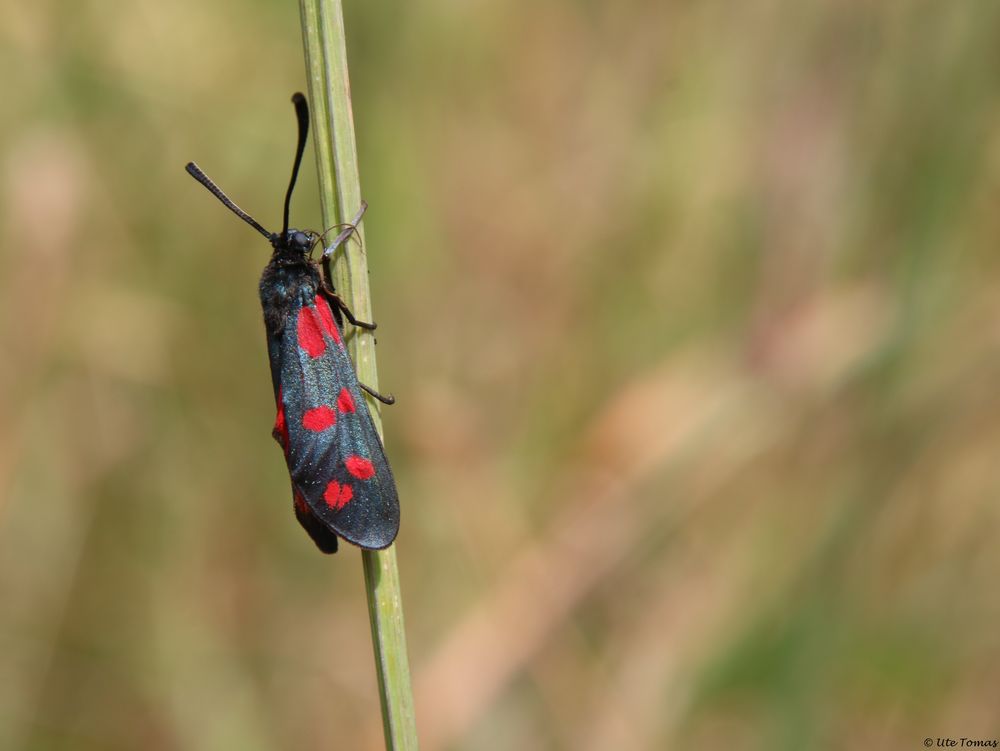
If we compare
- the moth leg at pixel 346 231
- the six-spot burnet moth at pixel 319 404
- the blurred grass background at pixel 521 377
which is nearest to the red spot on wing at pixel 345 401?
the six-spot burnet moth at pixel 319 404

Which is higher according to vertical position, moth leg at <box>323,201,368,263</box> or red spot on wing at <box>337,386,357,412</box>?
moth leg at <box>323,201,368,263</box>

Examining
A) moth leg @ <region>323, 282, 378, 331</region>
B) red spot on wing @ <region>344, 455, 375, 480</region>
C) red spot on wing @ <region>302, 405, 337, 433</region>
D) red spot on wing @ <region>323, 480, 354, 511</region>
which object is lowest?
red spot on wing @ <region>323, 480, 354, 511</region>

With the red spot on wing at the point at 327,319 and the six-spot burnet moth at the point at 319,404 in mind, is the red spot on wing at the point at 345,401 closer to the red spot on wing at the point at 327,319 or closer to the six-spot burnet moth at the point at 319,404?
the six-spot burnet moth at the point at 319,404

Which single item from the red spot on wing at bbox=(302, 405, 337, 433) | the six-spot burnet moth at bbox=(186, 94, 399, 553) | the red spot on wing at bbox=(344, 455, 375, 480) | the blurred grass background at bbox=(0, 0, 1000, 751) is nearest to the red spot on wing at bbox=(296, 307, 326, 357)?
the six-spot burnet moth at bbox=(186, 94, 399, 553)

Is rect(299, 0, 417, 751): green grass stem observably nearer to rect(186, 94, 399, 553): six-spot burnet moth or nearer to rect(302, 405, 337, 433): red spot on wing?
rect(186, 94, 399, 553): six-spot burnet moth

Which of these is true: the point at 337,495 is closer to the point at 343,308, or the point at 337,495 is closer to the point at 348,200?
the point at 343,308

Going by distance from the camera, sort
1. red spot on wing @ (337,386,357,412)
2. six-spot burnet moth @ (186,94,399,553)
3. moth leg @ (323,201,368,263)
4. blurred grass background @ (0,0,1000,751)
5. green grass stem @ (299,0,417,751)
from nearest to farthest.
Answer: green grass stem @ (299,0,417,751), moth leg @ (323,201,368,263), six-spot burnet moth @ (186,94,399,553), red spot on wing @ (337,386,357,412), blurred grass background @ (0,0,1000,751)

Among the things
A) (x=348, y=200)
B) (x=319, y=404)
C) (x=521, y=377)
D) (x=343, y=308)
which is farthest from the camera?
(x=521, y=377)

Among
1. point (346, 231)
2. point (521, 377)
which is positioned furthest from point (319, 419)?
point (521, 377)
